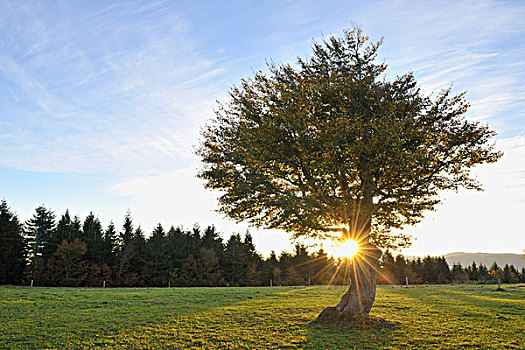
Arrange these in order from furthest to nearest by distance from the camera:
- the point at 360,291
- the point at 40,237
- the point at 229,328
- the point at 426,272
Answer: the point at 426,272, the point at 40,237, the point at 360,291, the point at 229,328

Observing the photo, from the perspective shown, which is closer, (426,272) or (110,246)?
(110,246)

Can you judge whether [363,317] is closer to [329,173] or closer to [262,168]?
[329,173]

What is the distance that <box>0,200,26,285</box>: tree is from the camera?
67812mm

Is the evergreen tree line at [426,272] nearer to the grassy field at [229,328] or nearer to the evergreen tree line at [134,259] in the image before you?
the evergreen tree line at [134,259]

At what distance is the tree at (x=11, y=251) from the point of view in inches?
2670

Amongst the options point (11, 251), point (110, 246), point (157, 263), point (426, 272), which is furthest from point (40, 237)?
point (426, 272)

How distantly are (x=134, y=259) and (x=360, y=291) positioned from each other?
224 ft

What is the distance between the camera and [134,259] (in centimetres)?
7831

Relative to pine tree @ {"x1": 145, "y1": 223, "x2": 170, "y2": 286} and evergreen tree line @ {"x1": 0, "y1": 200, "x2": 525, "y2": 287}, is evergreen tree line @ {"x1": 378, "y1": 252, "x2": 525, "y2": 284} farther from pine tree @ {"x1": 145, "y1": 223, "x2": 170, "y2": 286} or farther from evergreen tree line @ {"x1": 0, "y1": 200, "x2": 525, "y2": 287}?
pine tree @ {"x1": 145, "y1": 223, "x2": 170, "y2": 286}

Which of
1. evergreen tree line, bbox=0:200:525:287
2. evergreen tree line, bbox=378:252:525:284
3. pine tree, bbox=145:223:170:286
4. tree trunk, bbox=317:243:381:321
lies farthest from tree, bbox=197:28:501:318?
evergreen tree line, bbox=378:252:525:284

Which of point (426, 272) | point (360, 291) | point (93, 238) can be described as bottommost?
point (426, 272)

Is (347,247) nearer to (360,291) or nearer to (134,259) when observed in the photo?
(360,291)

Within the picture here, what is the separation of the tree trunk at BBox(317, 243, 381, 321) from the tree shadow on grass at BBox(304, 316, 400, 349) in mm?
577

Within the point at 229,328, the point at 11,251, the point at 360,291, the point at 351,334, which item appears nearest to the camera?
the point at 351,334
